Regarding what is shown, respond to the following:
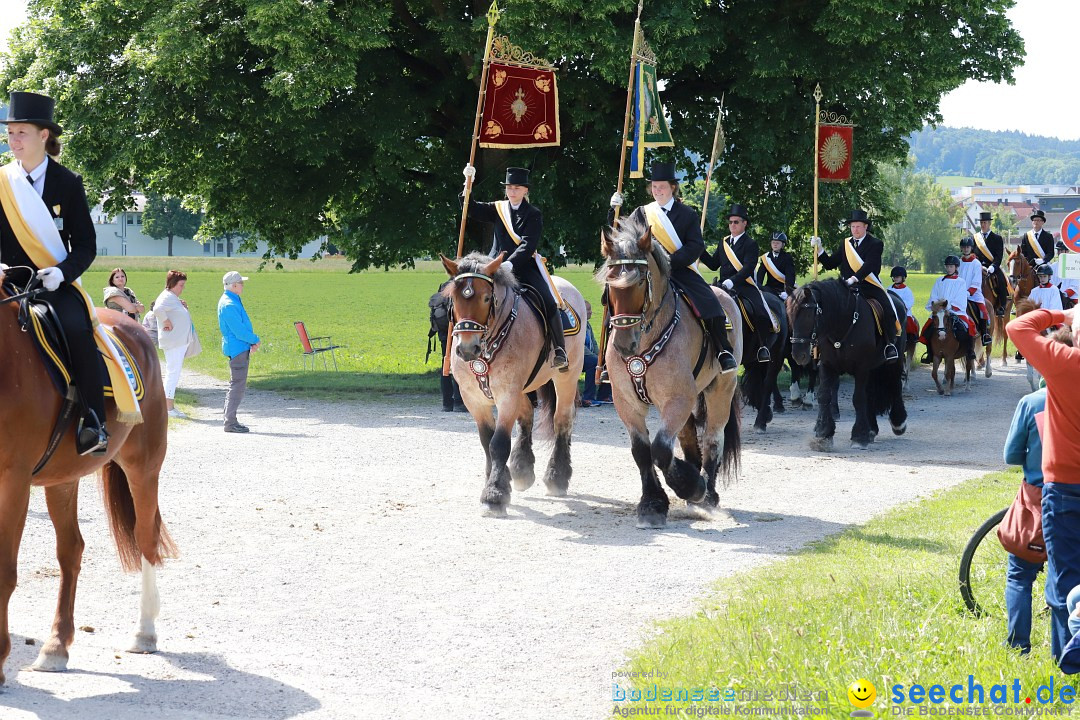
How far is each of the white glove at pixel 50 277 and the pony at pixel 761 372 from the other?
486 inches

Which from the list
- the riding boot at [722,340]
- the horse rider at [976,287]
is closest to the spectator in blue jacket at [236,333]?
the riding boot at [722,340]

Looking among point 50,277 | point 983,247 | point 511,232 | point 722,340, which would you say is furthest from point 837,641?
point 983,247

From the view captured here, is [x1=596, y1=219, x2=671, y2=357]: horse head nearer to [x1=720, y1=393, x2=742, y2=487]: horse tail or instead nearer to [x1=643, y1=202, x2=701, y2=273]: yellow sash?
[x1=643, y1=202, x2=701, y2=273]: yellow sash

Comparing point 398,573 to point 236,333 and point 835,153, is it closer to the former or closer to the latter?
point 236,333


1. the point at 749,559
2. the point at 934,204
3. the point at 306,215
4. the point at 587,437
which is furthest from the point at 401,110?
the point at 934,204

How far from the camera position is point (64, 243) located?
6699 mm

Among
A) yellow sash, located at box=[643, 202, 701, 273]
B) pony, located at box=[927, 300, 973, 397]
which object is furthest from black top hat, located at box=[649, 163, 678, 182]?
pony, located at box=[927, 300, 973, 397]

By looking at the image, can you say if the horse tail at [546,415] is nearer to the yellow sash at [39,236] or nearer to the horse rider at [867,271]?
the horse rider at [867,271]

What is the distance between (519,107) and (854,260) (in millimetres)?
5209

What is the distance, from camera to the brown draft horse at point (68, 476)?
6121mm

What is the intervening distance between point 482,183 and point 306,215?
4.15m

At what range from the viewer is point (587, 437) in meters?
16.8

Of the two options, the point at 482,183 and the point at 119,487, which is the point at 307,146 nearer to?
the point at 482,183

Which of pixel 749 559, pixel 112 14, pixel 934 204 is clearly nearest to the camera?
pixel 749 559
